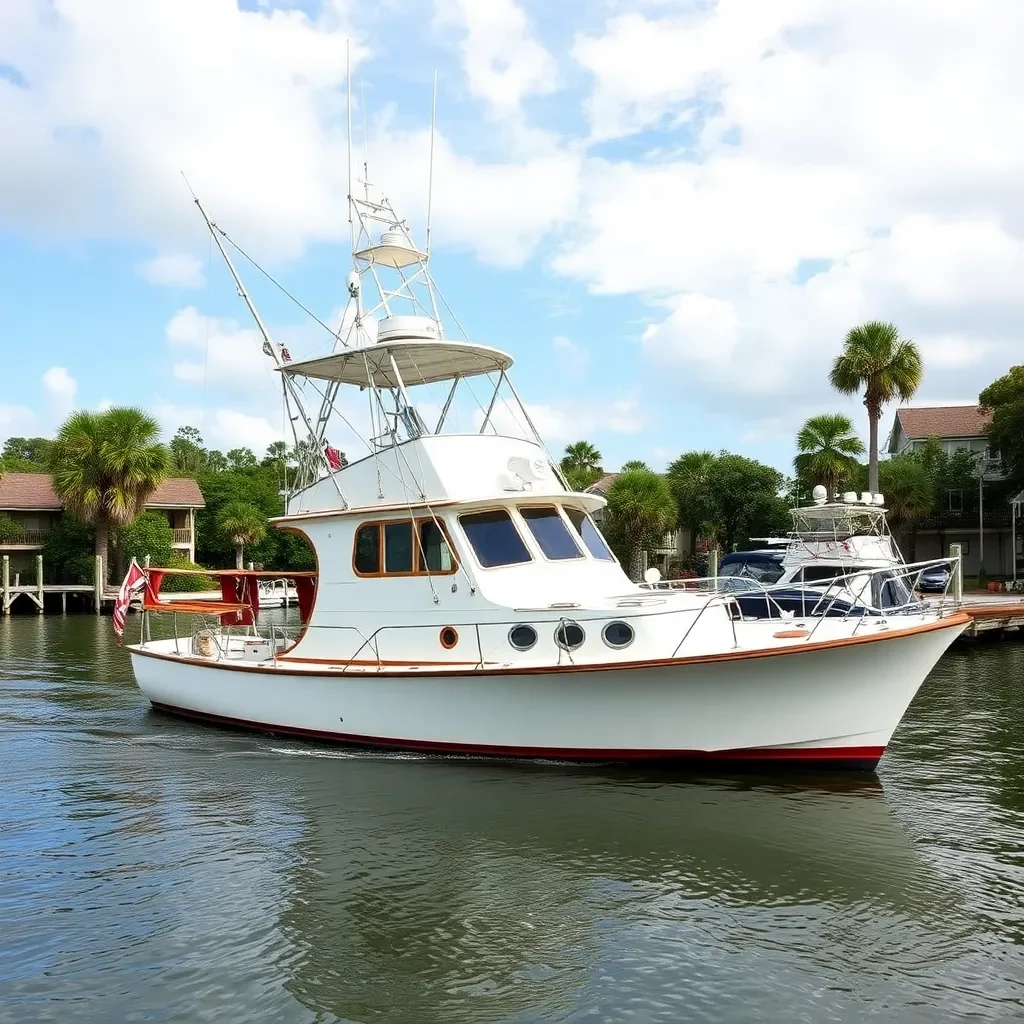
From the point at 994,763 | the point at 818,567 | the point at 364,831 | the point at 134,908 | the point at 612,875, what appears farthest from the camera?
the point at 818,567

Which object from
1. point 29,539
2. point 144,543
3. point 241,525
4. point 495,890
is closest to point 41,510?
point 29,539

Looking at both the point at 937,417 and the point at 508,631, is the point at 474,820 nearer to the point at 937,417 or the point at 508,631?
the point at 508,631

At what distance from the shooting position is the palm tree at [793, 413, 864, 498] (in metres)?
36.8

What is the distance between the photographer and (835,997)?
20.8 feet

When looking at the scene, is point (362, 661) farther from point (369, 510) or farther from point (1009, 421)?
point (1009, 421)

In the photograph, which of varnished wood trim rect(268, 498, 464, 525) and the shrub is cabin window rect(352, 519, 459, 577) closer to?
varnished wood trim rect(268, 498, 464, 525)

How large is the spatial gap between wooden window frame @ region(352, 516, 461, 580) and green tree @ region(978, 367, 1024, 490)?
34.4 metres

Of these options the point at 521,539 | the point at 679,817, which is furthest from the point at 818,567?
the point at 679,817

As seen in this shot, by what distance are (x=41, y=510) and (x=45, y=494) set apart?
1097 millimetres

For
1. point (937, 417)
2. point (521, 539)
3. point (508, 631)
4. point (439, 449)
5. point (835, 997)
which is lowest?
point (835, 997)

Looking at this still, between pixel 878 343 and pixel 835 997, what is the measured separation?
1263 inches

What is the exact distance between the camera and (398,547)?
41.4 ft

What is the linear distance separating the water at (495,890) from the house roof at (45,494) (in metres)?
37.3

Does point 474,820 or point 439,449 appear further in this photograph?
point 439,449
